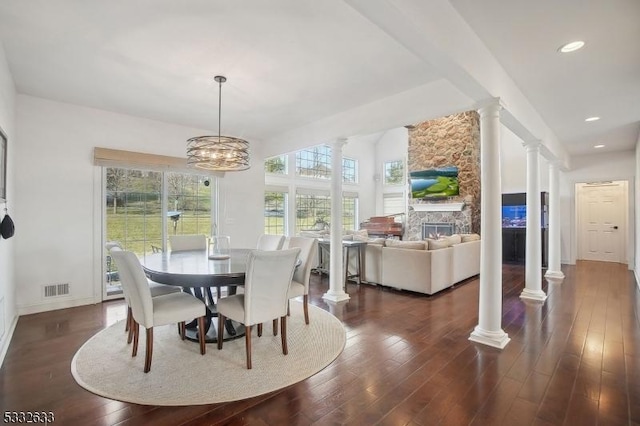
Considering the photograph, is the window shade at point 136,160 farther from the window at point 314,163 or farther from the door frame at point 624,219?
the door frame at point 624,219

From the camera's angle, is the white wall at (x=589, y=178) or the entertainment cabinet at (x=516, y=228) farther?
the entertainment cabinet at (x=516, y=228)

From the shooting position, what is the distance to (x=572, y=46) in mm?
2502

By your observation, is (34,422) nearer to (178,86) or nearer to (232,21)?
(232,21)

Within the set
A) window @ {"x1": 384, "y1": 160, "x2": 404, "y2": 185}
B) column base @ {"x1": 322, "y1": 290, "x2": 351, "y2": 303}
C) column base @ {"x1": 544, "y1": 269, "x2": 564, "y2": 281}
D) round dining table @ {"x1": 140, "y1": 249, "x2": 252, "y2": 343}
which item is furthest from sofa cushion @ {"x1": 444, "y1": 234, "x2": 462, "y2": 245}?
window @ {"x1": 384, "y1": 160, "x2": 404, "y2": 185}

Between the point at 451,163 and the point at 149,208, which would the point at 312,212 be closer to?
the point at 451,163

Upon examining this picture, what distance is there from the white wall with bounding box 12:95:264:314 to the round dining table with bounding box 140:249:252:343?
1.56m

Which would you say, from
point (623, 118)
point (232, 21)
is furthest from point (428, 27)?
point (623, 118)

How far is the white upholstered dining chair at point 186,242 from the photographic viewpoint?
4207mm

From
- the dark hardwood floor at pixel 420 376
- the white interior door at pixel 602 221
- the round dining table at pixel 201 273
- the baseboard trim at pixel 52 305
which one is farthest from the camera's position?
the white interior door at pixel 602 221

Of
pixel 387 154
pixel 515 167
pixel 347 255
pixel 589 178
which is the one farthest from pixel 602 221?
pixel 347 255

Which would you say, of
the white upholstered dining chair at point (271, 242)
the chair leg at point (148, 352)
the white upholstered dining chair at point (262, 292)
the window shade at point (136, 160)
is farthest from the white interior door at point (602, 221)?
the chair leg at point (148, 352)

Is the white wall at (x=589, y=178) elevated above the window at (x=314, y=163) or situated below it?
below

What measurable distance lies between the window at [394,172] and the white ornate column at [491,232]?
309 inches

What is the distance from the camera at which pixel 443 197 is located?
8.28 m
